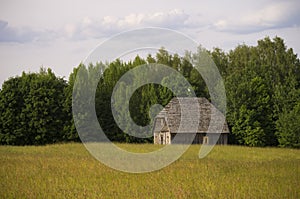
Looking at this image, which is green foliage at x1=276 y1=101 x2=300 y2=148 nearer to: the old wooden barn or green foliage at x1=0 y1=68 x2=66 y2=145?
the old wooden barn

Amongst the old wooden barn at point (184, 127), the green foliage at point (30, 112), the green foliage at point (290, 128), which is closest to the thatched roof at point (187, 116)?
the old wooden barn at point (184, 127)

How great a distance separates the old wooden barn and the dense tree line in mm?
2624

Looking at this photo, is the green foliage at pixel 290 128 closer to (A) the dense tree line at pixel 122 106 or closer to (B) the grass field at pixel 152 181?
(A) the dense tree line at pixel 122 106

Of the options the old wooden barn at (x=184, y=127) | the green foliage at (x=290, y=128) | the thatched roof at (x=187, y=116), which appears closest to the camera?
the green foliage at (x=290, y=128)

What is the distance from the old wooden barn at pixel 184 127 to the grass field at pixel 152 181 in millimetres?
18564

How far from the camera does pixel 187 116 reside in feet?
129

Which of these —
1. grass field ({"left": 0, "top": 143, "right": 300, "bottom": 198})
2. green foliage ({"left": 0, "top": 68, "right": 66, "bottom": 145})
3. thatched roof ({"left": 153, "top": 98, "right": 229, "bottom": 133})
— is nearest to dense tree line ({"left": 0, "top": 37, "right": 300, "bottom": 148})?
green foliage ({"left": 0, "top": 68, "right": 66, "bottom": 145})

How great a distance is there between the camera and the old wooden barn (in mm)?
37938

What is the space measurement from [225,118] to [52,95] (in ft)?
56.1

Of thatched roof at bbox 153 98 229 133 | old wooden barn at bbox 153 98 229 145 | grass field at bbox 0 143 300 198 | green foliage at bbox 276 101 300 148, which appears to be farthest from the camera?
thatched roof at bbox 153 98 229 133

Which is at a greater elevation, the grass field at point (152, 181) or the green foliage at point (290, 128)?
the green foliage at point (290, 128)

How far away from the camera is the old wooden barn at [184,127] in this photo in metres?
37.9

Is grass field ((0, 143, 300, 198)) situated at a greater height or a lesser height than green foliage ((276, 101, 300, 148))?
lesser

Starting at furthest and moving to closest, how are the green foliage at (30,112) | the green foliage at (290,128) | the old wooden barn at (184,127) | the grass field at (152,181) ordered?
the green foliage at (30,112), the old wooden barn at (184,127), the green foliage at (290,128), the grass field at (152,181)
